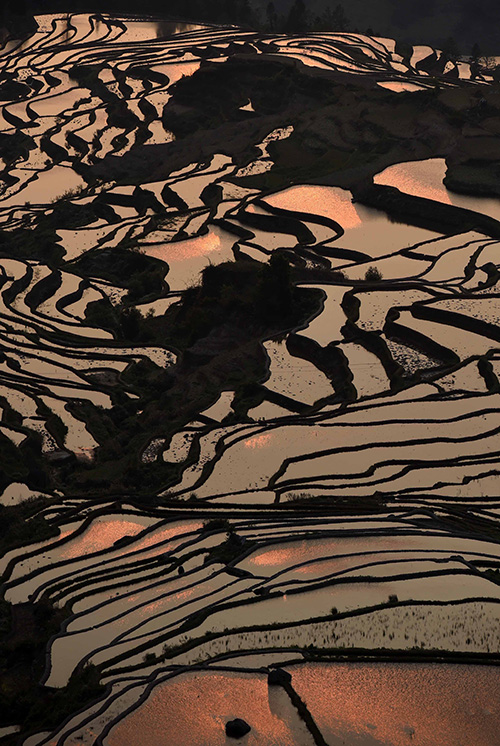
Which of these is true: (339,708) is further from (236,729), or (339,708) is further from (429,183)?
(429,183)

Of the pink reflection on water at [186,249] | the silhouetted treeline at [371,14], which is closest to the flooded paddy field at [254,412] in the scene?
the pink reflection on water at [186,249]

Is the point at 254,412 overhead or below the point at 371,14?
overhead

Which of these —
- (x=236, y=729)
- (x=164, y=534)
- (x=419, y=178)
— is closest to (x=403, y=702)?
(x=236, y=729)

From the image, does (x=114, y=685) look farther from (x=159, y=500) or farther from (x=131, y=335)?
(x=131, y=335)

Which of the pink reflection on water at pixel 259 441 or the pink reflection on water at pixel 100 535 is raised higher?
the pink reflection on water at pixel 100 535

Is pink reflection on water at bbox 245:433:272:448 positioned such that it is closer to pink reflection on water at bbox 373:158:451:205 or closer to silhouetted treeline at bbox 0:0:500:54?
pink reflection on water at bbox 373:158:451:205

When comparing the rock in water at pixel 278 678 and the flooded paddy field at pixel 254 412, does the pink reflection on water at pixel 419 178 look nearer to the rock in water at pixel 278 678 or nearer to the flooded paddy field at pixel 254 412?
the flooded paddy field at pixel 254 412

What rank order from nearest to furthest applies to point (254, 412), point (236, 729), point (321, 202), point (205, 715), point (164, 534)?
point (236, 729)
point (205, 715)
point (164, 534)
point (254, 412)
point (321, 202)
